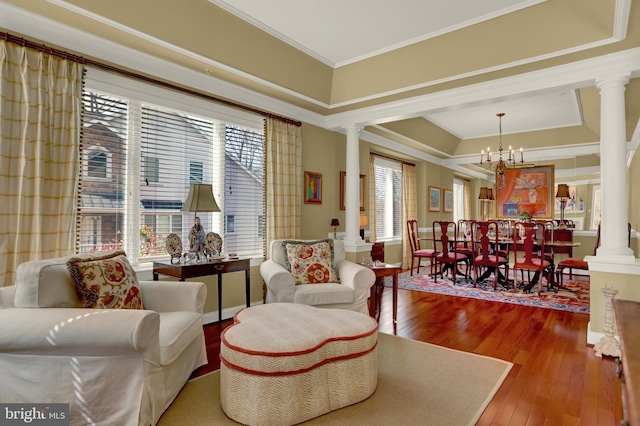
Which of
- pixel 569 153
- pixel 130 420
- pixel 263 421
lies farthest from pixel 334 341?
pixel 569 153

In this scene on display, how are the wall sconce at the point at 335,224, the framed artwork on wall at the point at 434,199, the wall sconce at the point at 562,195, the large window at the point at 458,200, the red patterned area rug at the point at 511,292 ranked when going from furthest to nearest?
1. the large window at the point at 458,200
2. the framed artwork on wall at the point at 434,199
3. the wall sconce at the point at 562,195
4. the wall sconce at the point at 335,224
5. the red patterned area rug at the point at 511,292

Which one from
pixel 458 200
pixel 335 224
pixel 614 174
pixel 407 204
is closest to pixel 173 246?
pixel 335 224

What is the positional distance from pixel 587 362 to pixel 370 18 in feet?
11.2

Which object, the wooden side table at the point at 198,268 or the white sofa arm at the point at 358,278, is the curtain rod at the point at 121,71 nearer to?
the wooden side table at the point at 198,268

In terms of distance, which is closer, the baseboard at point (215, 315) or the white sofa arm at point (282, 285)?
the white sofa arm at point (282, 285)

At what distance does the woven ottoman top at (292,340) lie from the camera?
6.25ft

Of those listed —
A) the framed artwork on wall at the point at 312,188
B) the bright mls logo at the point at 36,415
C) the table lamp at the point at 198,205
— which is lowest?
the bright mls logo at the point at 36,415

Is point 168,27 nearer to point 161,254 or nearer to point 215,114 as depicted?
point 215,114

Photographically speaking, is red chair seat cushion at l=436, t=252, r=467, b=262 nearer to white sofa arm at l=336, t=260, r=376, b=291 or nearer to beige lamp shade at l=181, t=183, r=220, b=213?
white sofa arm at l=336, t=260, r=376, b=291

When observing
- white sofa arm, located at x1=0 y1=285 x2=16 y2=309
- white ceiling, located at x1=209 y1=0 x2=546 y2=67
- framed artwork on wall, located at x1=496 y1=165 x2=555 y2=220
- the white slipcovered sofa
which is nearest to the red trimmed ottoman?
the white slipcovered sofa

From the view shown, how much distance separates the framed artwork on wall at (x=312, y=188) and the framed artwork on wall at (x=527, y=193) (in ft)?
17.0

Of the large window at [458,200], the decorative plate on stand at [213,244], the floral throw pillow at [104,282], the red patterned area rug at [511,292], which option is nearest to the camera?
the floral throw pillow at [104,282]

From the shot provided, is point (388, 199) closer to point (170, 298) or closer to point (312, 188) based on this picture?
point (312, 188)

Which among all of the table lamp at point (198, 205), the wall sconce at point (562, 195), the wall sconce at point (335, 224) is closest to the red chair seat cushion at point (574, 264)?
the wall sconce at point (562, 195)
